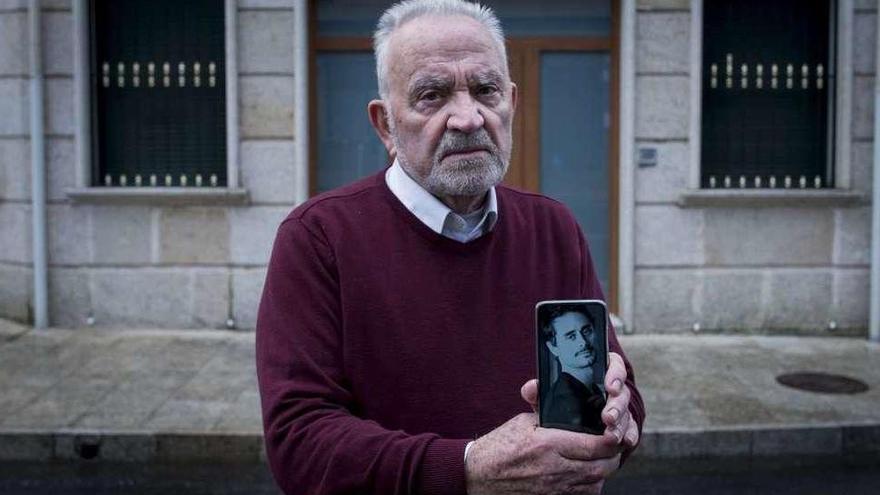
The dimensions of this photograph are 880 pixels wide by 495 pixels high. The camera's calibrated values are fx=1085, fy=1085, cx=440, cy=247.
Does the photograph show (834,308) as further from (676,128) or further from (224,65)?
(224,65)

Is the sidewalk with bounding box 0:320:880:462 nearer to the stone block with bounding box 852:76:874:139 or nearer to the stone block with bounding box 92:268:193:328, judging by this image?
the stone block with bounding box 92:268:193:328

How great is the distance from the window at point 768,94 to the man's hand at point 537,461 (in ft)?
26.4

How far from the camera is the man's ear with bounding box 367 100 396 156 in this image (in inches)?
94.0

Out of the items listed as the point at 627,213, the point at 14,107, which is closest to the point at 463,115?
the point at 627,213

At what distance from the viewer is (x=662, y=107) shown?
945cm

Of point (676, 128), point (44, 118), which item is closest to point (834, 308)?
point (676, 128)

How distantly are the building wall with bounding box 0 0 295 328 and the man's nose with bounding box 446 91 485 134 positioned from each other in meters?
7.41

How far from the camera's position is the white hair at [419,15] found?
2.24m

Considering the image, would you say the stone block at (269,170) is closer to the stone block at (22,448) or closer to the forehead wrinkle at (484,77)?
the stone block at (22,448)

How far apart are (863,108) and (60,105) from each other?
7061mm

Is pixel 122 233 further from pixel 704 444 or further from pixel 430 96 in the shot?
pixel 430 96

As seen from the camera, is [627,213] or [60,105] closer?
[627,213]

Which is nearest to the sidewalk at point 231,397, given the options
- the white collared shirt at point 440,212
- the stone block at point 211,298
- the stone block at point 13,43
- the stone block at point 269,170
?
the stone block at point 211,298

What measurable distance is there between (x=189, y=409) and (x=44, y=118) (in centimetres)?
387
